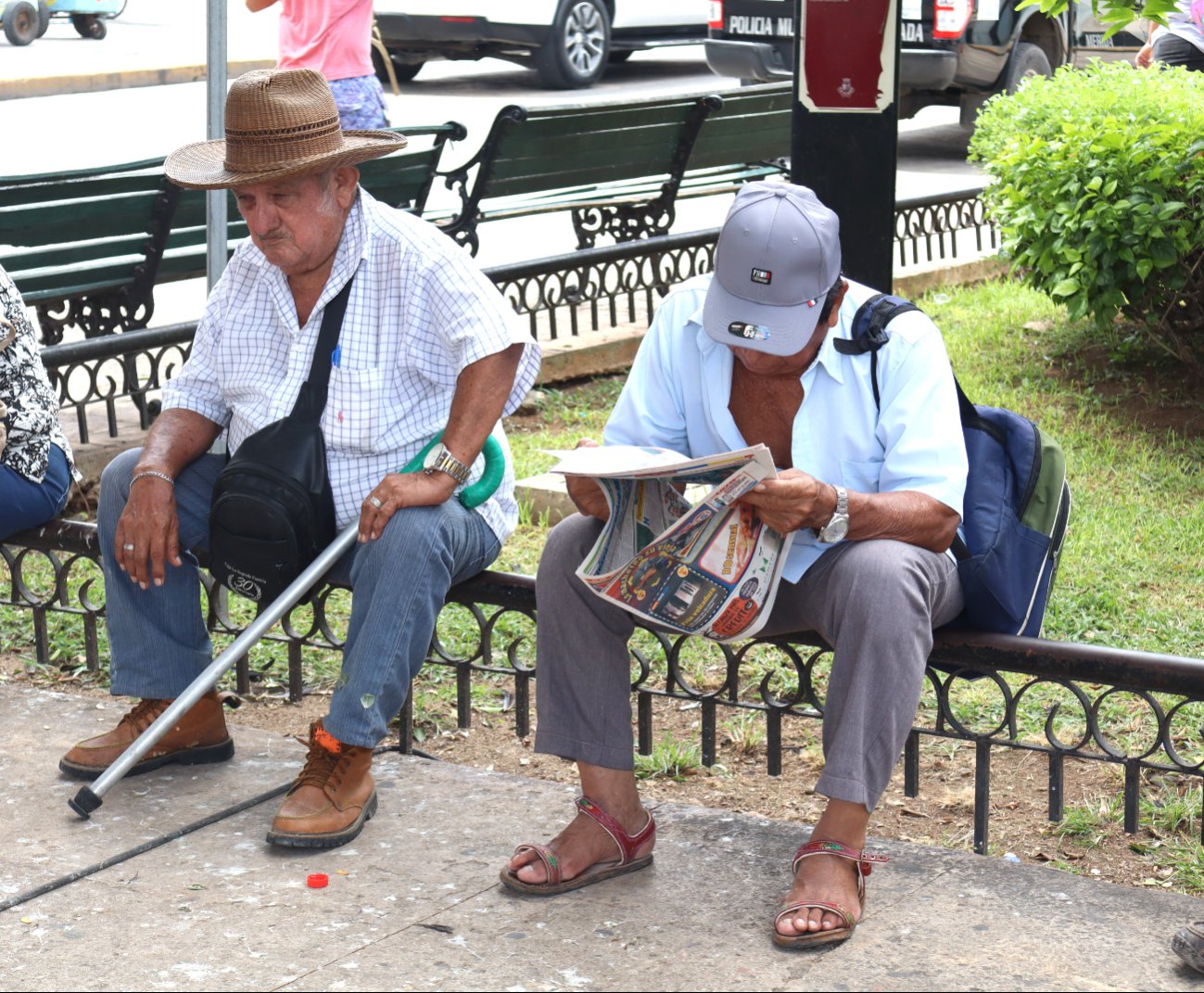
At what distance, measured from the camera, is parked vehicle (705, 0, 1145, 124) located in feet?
41.9

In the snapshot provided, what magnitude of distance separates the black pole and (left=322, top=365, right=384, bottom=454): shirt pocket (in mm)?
1146

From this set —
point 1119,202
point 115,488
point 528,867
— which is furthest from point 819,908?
point 1119,202

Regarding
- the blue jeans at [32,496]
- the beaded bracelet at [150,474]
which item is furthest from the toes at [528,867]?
the blue jeans at [32,496]

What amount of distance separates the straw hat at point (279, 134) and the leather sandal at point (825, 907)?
163 centimetres

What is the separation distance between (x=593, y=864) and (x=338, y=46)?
186 inches

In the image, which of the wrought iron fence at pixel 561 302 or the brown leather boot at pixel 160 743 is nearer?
the brown leather boot at pixel 160 743

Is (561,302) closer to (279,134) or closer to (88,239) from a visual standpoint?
(88,239)

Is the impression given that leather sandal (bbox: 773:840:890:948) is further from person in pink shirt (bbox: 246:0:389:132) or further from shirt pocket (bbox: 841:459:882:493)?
Answer: person in pink shirt (bbox: 246:0:389:132)

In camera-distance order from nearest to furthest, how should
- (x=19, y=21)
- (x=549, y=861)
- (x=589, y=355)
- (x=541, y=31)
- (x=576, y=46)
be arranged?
(x=549, y=861) < (x=589, y=355) < (x=541, y=31) < (x=576, y=46) < (x=19, y=21)

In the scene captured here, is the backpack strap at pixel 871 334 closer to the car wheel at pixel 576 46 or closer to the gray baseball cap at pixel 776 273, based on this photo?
the gray baseball cap at pixel 776 273

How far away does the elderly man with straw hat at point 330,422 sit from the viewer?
11.1ft

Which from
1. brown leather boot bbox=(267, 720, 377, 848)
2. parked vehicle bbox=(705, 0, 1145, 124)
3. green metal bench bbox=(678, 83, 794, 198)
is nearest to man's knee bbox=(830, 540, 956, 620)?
brown leather boot bbox=(267, 720, 377, 848)

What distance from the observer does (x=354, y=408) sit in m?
3.57

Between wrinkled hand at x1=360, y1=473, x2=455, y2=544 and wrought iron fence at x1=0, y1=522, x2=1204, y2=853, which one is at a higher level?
wrinkled hand at x1=360, y1=473, x2=455, y2=544
